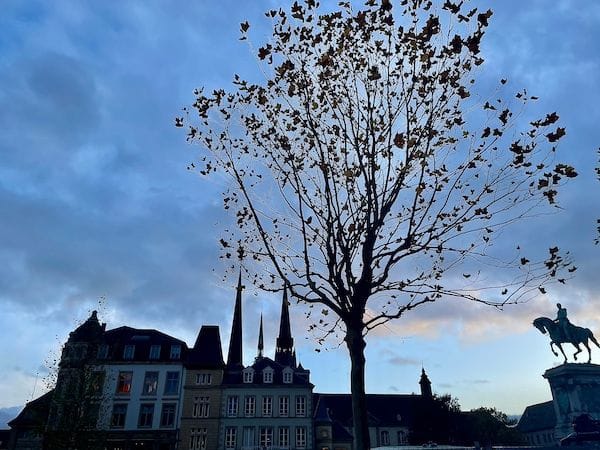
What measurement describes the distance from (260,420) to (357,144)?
4487 centimetres

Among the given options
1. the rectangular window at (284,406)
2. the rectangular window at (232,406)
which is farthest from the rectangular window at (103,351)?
the rectangular window at (284,406)

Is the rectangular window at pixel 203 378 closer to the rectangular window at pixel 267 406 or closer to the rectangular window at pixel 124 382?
the rectangular window at pixel 267 406

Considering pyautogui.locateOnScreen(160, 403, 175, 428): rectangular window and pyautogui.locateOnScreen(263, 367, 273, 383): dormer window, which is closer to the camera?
pyautogui.locateOnScreen(160, 403, 175, 428): rectangular window

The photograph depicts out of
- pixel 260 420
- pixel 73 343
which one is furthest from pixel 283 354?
pixel 73 343

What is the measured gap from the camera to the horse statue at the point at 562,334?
114ft

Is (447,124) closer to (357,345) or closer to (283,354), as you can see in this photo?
(357,345)

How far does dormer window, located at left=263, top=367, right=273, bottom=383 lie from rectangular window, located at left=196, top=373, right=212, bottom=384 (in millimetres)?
6304

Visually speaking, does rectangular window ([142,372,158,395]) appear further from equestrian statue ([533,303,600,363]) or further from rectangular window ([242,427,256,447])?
equestrian statue ([533,303,600,363])

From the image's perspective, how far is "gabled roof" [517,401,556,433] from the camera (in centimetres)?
7725

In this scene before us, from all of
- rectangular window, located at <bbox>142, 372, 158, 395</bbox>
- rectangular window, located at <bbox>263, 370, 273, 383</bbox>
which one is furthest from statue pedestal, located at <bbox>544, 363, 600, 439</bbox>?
rectangular window, located at <bbox>142, 372, 158, 395</bbox>

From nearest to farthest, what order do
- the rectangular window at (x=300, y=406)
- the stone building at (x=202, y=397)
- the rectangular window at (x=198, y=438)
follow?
the rectangular window at (x=198, y=438)
the stone building at (x=202, y=397)
the rectangular window at (x=300, y=406)

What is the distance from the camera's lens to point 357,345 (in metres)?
10.2

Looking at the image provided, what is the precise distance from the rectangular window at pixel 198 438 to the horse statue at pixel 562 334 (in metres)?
35.1

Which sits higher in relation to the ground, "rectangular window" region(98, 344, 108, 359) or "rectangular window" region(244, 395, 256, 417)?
"rectangular window" region(98, 344, 108, 359)
